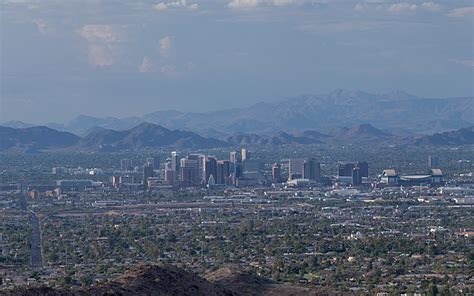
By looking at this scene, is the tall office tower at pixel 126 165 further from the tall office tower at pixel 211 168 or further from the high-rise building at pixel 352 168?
the high-rise building at pixel 352 168

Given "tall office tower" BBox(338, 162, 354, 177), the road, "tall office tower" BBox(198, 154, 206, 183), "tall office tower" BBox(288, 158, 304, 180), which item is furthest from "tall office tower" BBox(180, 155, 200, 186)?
the road

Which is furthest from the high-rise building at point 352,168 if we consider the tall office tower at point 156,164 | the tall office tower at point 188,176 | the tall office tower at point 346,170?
the tall office tower at point 156,164

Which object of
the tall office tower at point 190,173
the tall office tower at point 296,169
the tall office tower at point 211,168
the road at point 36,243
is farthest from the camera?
the tall office tower at point 296,169

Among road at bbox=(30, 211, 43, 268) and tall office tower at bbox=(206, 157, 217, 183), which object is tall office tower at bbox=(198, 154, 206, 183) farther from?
road at bbox=(30, 211, 43, 268)

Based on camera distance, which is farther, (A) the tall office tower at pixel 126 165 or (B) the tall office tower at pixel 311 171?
(A) the tall office tower at pixel 126 165

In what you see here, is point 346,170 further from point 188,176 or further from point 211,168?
point 188,176

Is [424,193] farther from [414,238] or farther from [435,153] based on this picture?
[435,153]

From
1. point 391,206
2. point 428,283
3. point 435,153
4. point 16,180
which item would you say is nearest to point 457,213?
point 391,206

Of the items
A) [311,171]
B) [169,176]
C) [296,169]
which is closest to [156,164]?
[169,176]
